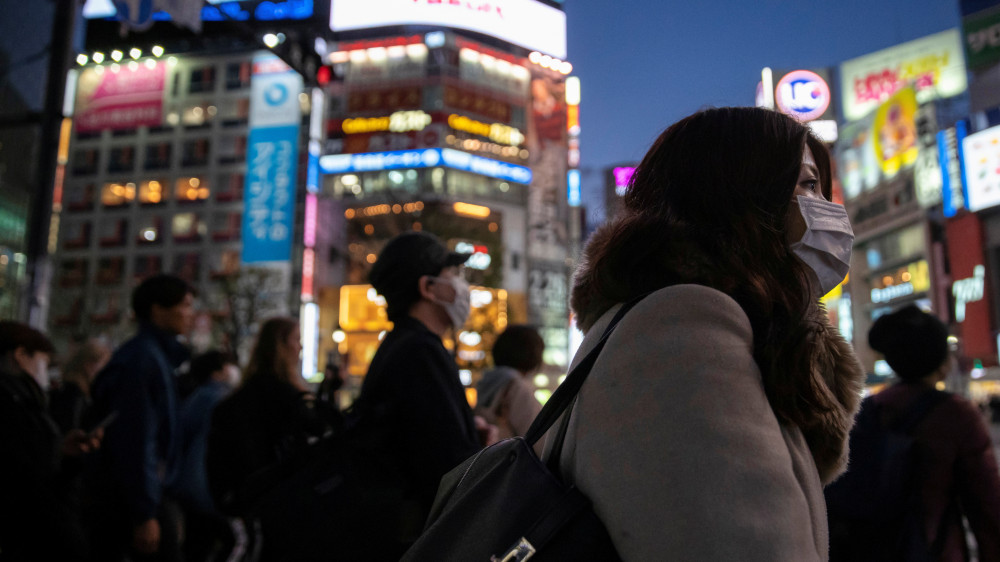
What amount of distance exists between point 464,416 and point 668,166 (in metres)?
1.05

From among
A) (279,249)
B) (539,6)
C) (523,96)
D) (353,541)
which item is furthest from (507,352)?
(539,6)

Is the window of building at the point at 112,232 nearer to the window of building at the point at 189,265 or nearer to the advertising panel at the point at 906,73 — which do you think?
the window of building at the point at 189,265

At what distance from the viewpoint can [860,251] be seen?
50938mm

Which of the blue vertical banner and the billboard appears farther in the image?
the billboard

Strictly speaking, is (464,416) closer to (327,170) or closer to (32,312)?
(32,312)

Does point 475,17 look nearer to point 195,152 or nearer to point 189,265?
point 195,152

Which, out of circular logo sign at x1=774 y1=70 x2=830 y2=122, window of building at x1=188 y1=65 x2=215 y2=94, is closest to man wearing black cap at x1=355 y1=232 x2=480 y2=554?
circular logo sign at x1=774 y1=70 x2=830 y2=122

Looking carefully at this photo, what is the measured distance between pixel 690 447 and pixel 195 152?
1753 inches

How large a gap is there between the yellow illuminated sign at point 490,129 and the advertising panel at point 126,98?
24108mm

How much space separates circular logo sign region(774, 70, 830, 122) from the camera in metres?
35.5

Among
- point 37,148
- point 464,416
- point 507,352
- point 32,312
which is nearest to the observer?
point 464,416

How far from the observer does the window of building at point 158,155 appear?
41.5m

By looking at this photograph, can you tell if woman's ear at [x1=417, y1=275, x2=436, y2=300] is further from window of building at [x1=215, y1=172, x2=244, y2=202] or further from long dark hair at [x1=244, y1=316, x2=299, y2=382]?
window of building at [x1=215, y1=172, x2=244, y2=202]

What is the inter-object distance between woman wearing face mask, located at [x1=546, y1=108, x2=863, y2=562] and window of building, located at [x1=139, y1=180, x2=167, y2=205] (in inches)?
1748
